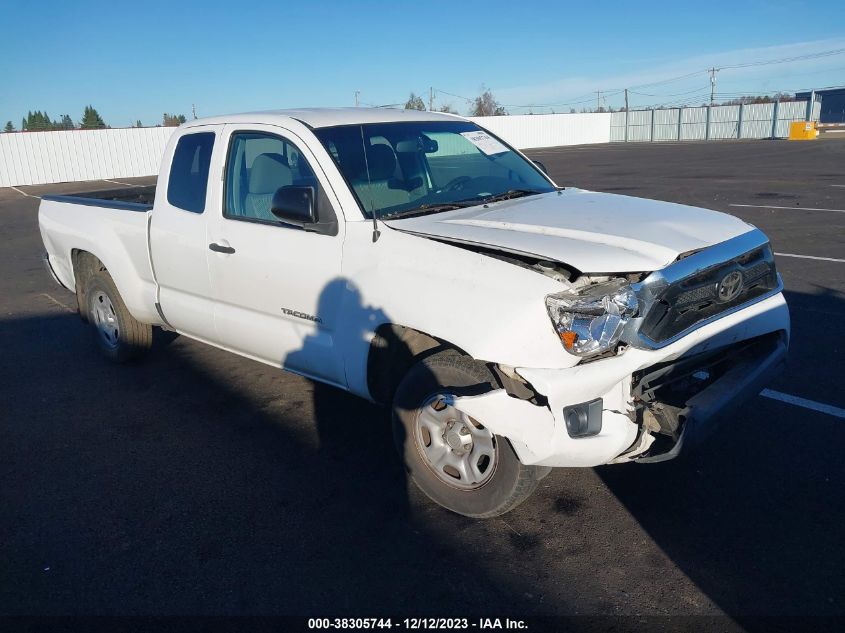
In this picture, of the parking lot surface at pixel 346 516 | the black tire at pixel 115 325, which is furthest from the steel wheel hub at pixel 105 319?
the parking lot surface at pixel 346 516

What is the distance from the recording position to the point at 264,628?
294 cm

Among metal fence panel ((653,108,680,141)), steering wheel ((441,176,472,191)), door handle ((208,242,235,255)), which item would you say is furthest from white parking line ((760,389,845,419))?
metal fence panel ((653,108,680,141))

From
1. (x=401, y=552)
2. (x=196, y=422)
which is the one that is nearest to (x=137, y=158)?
(x=196, y=422)

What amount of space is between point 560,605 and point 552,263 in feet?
4.77

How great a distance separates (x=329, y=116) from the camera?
184 inches

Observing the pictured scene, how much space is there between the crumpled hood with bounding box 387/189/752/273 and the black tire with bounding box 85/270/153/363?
10.1ft

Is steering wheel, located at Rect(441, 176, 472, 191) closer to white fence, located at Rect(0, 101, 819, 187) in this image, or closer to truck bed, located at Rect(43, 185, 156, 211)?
truck bed, located at Rect(43, 185, 156, 211)

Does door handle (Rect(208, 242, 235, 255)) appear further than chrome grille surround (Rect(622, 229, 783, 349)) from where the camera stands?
Yes

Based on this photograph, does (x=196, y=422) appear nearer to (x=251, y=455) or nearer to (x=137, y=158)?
(x=251, y=455)

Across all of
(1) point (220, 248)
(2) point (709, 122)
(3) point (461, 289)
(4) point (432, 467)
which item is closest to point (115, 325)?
(1) point (220, 248)

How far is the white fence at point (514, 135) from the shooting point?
103 ft

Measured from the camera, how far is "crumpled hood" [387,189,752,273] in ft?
10.7

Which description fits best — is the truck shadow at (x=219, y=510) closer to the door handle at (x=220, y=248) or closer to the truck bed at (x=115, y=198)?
the door handle at (x=220, y=248)

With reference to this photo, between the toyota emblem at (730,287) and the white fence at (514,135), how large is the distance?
21845mm
